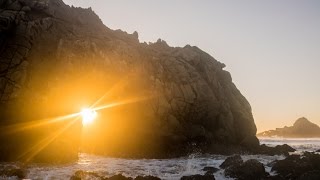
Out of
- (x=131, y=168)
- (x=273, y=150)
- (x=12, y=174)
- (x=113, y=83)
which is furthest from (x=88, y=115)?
(x=273, y=150)

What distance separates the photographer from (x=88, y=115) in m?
43.0

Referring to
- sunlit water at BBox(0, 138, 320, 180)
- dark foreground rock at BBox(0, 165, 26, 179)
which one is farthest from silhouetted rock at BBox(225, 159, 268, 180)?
dark foreground rock at BBox(0, 165, 26, 179)

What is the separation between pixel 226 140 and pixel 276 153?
693 centimetres

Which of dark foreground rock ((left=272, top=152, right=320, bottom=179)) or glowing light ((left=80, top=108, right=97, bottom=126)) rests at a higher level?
glowing light ((left=80, top=108, right=97, bottom=126))

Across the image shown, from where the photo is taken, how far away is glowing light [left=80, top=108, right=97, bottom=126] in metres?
40.7

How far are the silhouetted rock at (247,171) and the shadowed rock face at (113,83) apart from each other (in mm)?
14719

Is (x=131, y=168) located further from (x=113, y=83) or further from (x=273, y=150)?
(x=273, y=150)

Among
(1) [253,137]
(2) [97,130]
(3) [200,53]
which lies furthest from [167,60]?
(1) [253,137]

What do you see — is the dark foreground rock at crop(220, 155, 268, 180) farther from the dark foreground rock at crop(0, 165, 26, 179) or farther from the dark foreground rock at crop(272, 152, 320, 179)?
the dark foreground rock at crop(0, 165, 26, 179)

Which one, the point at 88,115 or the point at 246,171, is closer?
the point at 246,171

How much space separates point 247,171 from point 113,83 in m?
20.8

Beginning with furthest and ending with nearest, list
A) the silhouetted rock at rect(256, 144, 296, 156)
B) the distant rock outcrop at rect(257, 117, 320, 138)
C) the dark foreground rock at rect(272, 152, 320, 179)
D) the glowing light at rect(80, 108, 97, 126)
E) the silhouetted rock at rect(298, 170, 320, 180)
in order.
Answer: the distant rock outcrop at rect(257, 117, 320, 138), the silhouetted rock at rect(256, 144, 296, 156), the glowing light at rect(80, 108, 97, 126), the dark foreground rock at rect(272, 152, 320, 179), the silhouetted rock at rect(298, 170, 320, 180)

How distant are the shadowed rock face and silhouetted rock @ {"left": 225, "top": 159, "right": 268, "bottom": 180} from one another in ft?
48.3

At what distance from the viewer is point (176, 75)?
152ft
